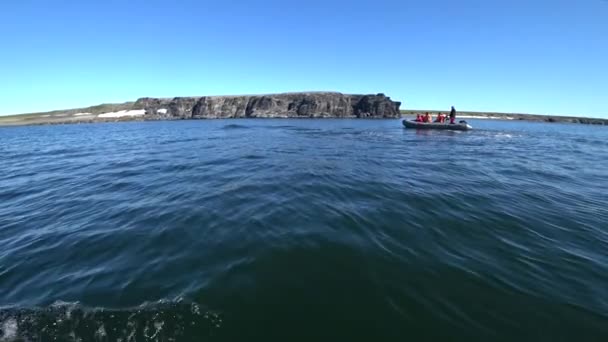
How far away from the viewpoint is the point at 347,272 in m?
4.88

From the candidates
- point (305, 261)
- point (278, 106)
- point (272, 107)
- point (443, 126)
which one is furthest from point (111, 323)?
point (278, 106)

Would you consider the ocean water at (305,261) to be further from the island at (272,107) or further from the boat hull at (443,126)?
the island at (272,107)

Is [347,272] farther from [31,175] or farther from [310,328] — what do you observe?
[31,175]

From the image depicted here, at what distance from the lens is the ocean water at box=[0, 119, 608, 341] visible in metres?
3.75

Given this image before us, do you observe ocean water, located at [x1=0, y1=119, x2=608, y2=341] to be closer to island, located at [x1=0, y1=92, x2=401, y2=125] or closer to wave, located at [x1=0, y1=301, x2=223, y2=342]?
wave, located at [x1=0, y1=301, x2=223, y2=342]

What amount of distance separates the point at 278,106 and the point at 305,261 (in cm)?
12534

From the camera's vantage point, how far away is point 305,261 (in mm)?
5176

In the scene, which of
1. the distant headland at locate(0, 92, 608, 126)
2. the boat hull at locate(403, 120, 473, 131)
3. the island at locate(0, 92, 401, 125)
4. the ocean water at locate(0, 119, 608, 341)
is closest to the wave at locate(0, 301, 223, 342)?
the ocean water at locate(0, 119, 608, 341)

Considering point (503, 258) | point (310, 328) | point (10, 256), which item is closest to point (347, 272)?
point (310, 328)

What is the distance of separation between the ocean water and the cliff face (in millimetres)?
116267

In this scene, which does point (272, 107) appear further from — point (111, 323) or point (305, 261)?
point (111, 323)

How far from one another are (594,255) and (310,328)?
21.0 ft

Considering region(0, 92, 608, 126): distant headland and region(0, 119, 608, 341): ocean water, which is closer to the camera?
region(0, 119, 608, 341): ocean water

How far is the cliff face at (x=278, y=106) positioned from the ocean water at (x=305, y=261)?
116 m
